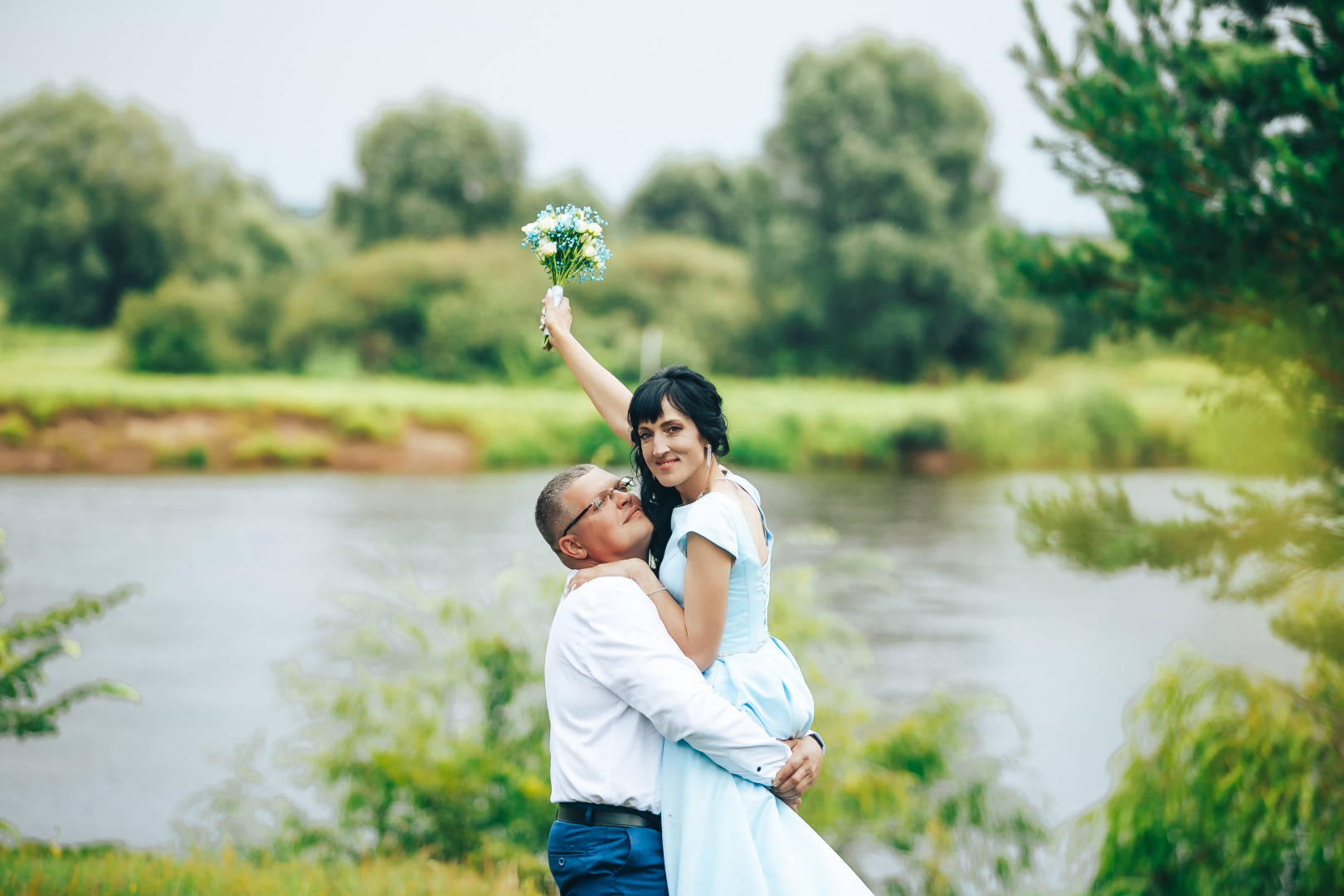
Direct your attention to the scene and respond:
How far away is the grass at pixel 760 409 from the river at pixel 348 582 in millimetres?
885

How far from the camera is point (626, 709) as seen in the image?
1958mm

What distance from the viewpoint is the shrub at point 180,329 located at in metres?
17.5

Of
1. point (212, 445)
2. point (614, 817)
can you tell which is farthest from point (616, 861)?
point (212, 445)

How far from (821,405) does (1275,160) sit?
621 inches

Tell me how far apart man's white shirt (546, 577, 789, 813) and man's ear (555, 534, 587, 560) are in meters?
0.11

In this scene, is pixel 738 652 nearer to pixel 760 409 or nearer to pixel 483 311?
pixel 760 409

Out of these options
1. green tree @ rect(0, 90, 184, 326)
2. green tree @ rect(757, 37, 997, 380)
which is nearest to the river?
green tree @ rect(0, 90, 184, 326)

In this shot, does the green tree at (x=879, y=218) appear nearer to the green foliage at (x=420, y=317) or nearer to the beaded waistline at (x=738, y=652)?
the green foliage at (x=420, y=317)

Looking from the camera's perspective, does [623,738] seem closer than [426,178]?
Yes

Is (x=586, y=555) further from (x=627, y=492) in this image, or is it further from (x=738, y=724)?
(x=738, y=724)

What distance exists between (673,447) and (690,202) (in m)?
28.5

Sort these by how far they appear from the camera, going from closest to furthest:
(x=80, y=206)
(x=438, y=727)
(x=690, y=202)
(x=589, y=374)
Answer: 1. (x=589, y=374)
2. (x=438, y=727)
3. (x=80, y=206)
4. (x=690, y=202)

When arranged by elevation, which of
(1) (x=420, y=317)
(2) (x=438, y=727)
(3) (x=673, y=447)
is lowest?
→ (2) (x=438, y=727)

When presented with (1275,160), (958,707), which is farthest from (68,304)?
(1275,160)
